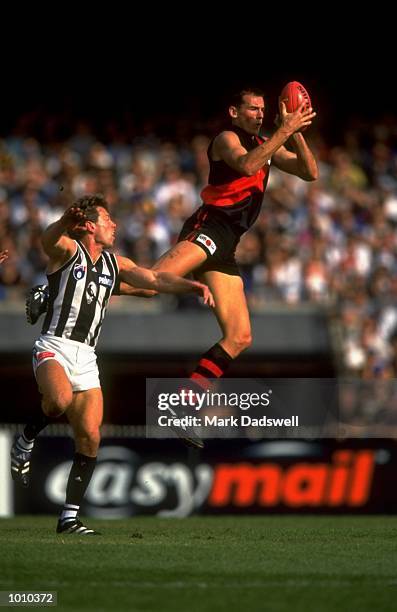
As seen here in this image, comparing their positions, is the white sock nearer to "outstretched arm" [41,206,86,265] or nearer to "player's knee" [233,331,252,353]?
"outstretched arm" [41,206,86,265]

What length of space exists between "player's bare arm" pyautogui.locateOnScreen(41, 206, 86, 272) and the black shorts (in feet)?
4.26

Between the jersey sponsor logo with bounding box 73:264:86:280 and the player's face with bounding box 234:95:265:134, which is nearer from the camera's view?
the jersey sponsor logo with bounding box 73:264:86:280

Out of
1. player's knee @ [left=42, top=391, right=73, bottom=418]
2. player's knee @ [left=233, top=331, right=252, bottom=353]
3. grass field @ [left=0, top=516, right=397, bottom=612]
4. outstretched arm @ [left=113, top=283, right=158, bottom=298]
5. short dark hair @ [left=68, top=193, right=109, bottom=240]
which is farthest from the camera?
player's knee @ [left=233, top=331, right=252, bottom=353]

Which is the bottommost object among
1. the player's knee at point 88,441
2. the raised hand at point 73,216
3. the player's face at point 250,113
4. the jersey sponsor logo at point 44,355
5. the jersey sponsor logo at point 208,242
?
the player's knee at point 88,441

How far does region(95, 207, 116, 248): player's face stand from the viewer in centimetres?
1030

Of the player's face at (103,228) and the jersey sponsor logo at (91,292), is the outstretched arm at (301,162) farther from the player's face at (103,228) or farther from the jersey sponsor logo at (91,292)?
the jersey sponsor logo at (91,292)

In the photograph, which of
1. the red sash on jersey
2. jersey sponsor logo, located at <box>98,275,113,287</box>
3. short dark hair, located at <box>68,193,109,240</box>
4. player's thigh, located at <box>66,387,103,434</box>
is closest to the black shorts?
the red sash on jersey

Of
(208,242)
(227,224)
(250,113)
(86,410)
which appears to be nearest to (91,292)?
(86,410)

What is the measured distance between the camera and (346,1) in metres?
25.2

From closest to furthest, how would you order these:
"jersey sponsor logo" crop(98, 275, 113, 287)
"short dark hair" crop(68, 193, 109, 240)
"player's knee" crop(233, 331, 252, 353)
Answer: "short dark hair" crop(68, 193, 109, 240) < "jersey sponsor logo" crop(98, 275, 113, 287) < "player's knee" crop(233, 331, 252, 353)

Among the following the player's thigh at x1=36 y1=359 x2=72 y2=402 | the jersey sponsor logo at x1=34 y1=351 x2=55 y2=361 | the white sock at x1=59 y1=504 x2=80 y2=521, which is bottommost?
the white sock at x1=59 y1=504 x2=80 y2=521

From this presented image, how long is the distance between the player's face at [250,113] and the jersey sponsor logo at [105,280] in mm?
1823

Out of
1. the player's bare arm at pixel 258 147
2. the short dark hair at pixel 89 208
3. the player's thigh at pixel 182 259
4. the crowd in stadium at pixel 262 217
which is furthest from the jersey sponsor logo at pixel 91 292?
the crowd in stadium at pixel 262 217

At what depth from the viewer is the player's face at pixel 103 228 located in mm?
10305
